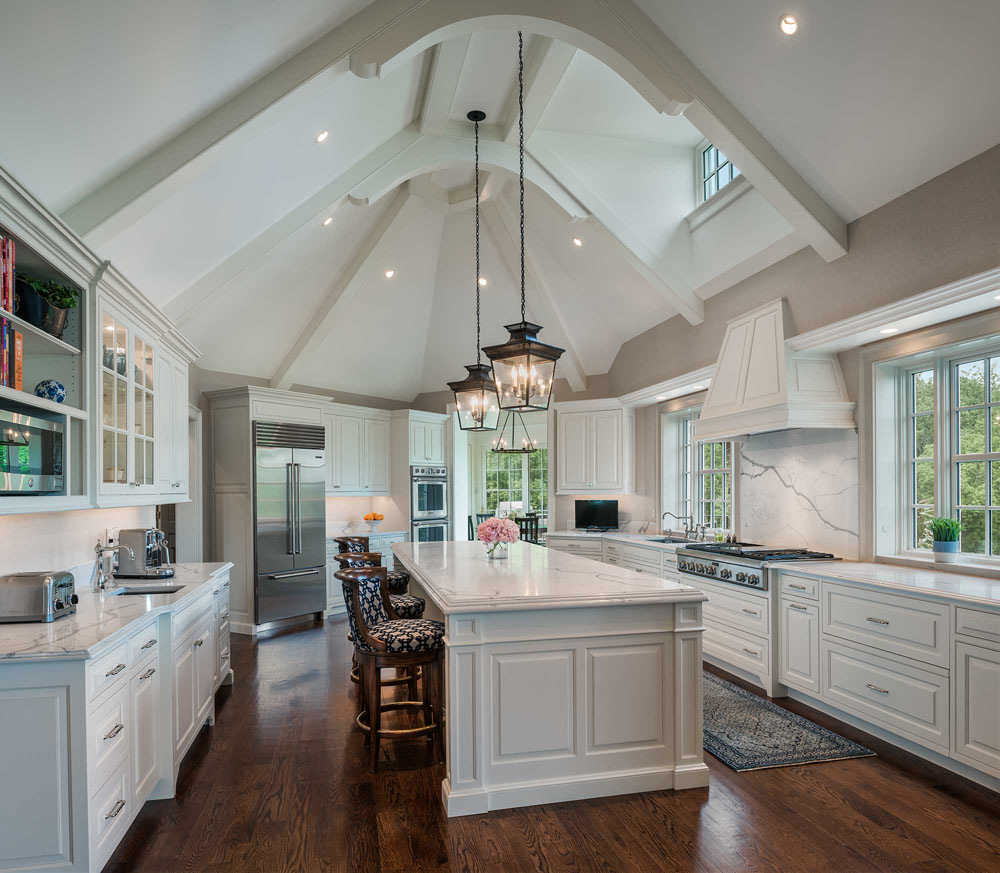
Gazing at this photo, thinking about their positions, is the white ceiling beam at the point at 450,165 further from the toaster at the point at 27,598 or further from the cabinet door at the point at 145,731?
the cabinet door at the point at 145,731

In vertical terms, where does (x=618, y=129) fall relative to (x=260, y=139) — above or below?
above

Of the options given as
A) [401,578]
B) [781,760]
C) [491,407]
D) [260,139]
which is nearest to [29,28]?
[260,139]

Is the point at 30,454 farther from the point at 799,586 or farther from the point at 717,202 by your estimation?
the point at 717,202

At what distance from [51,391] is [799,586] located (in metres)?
4.30

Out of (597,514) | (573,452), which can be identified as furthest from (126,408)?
(597,514)

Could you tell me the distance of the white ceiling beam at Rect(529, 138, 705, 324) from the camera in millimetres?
5699

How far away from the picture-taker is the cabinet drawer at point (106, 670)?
2.29 meters

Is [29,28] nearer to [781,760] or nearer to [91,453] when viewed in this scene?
[91,453]

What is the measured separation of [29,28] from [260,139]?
173 cm

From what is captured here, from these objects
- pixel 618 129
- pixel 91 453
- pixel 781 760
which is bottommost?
pixel 781 760

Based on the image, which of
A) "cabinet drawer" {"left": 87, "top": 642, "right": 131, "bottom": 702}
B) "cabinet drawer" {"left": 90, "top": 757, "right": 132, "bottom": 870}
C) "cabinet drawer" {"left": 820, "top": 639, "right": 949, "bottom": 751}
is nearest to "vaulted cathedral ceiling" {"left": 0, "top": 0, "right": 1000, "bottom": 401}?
"cabinet drawer" {"left": 87, "top": 642, "right": 131, "bottom": 702}

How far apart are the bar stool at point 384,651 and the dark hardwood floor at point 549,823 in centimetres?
16

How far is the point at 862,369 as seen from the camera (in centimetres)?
440

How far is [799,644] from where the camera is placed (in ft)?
13.7
